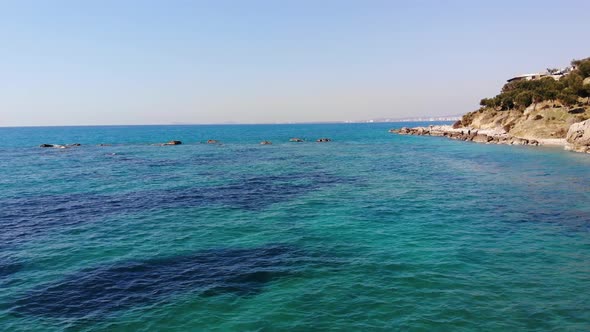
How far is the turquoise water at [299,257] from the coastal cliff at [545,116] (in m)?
47.6

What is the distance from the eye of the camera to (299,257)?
2239 centimetres

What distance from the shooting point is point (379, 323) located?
1502 centimetres

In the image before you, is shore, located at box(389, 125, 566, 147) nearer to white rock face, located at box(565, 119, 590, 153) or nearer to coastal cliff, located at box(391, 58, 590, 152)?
coastal cliff, located at box(391, 58, 590, 152)

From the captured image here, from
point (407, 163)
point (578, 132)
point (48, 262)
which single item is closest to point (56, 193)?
point (48, 262)

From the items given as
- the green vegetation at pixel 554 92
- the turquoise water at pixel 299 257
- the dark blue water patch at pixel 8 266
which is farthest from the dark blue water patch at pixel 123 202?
the green vegetation at pixel 554 92

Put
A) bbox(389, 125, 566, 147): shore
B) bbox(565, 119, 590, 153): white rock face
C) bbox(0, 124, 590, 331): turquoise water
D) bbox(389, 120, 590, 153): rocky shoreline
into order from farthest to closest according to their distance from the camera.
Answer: bbox(389, 125, 566, 147): shore, bbox(389, 120, 590, 153): rocky shoreline, bbox(565, 119, 590, 153): white rock face, bbox(0, 124, 590, 331): turquoise water

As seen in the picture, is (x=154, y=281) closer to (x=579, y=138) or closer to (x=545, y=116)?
(x=579, y=138)

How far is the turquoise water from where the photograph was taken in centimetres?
1571

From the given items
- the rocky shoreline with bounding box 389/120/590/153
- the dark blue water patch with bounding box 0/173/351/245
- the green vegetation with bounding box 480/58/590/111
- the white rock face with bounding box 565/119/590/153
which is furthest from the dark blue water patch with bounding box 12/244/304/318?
the green vegetation with bounding box 480/58/590/111

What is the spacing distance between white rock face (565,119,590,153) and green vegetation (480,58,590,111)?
22855 mm

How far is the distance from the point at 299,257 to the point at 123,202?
24.2 metres

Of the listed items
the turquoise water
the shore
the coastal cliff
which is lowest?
the turquoise water

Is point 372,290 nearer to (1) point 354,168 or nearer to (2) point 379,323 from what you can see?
(2) point 379,323

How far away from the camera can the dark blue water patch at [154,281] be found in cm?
1683
